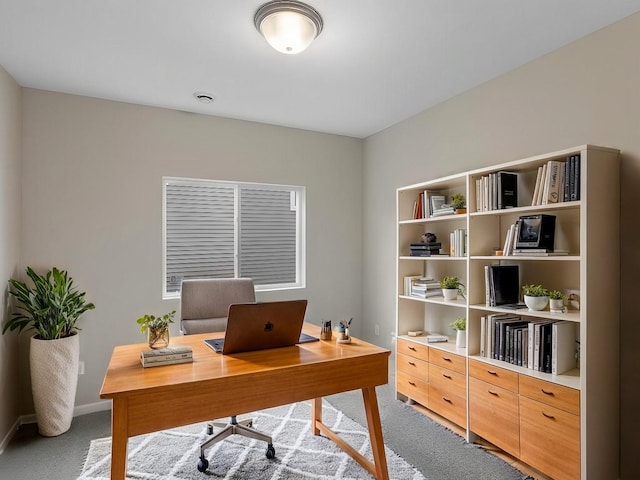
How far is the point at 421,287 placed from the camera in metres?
3.27

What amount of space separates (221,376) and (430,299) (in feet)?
6.47

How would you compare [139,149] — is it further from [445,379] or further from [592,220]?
[592,220]

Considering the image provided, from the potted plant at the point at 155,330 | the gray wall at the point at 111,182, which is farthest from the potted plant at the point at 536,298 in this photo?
the gray wall at the point at 111,182

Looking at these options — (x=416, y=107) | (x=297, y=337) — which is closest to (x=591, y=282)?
(x=297, y=337)

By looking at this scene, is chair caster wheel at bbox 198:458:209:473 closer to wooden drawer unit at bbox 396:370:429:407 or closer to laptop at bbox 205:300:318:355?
laptop at bbox 205:300:318:355

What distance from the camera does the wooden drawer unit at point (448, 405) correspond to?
109 inches

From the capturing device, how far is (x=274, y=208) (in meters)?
4.10

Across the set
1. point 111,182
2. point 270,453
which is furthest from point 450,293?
point 111,182

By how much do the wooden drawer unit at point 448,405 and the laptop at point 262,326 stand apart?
4.70 feet

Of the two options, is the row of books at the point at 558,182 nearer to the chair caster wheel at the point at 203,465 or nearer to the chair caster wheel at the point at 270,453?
the chair caster wheel at the point at 270,453

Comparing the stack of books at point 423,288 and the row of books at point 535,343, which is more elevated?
the stack of books at point 423,288

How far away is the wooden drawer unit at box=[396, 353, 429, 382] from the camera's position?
10.2ft

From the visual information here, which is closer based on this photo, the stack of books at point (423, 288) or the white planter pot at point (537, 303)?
the white planter pot at point (537, 303)

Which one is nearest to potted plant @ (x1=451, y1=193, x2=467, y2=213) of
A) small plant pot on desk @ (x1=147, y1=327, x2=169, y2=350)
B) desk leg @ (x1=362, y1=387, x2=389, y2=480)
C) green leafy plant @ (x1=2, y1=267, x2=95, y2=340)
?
desk leg @ (x1=362, y1=387, x2=389, y2=480)
